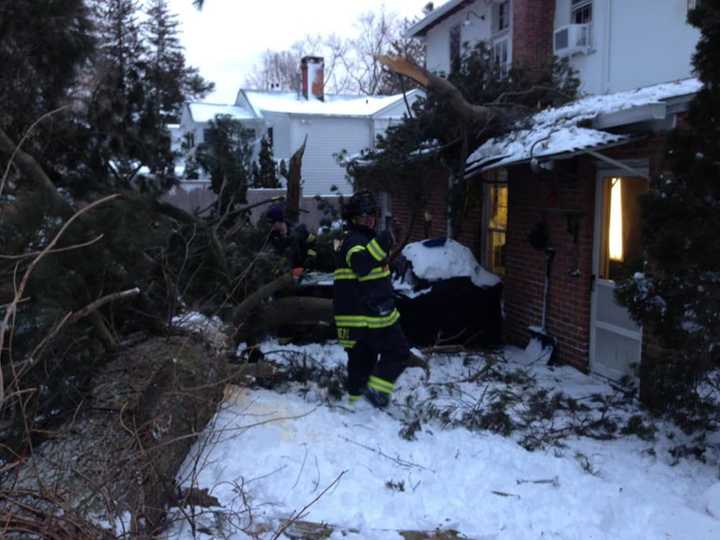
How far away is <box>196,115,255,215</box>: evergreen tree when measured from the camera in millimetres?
9466

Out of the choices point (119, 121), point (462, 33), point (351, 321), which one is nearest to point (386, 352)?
point (351, 321)

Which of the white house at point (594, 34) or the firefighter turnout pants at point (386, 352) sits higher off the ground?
the white house at point (594, 34)

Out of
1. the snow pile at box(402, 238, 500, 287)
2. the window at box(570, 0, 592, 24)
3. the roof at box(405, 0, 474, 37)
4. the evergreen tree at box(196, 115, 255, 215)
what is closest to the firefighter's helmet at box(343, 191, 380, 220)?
the evergreen tree at box(196, 115, 255, 215)

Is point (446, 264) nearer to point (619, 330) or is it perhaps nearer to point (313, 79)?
point (619, 330)

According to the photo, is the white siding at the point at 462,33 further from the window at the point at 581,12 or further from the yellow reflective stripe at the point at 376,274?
the yellow reflective stripe at the point at 376,274

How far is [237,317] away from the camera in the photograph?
600 centimetres

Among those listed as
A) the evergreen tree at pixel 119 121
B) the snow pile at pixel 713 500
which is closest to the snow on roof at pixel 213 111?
the evergreen tree at pixel 119 121

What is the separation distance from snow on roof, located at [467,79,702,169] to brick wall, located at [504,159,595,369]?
48cm

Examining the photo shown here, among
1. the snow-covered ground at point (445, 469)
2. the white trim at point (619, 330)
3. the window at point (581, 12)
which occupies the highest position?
the window at point (581, 12)

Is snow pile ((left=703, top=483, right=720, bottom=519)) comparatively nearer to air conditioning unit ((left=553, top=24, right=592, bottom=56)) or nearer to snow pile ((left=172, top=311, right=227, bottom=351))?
snow pile ((left=172, top=311, right=227, bottom=351))

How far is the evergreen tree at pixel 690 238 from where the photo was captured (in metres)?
4.24

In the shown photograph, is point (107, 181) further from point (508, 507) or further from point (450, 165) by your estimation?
point (508, 507)

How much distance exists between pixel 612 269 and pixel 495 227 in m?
2.75

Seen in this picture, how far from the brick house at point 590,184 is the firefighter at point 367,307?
1.98 meters
